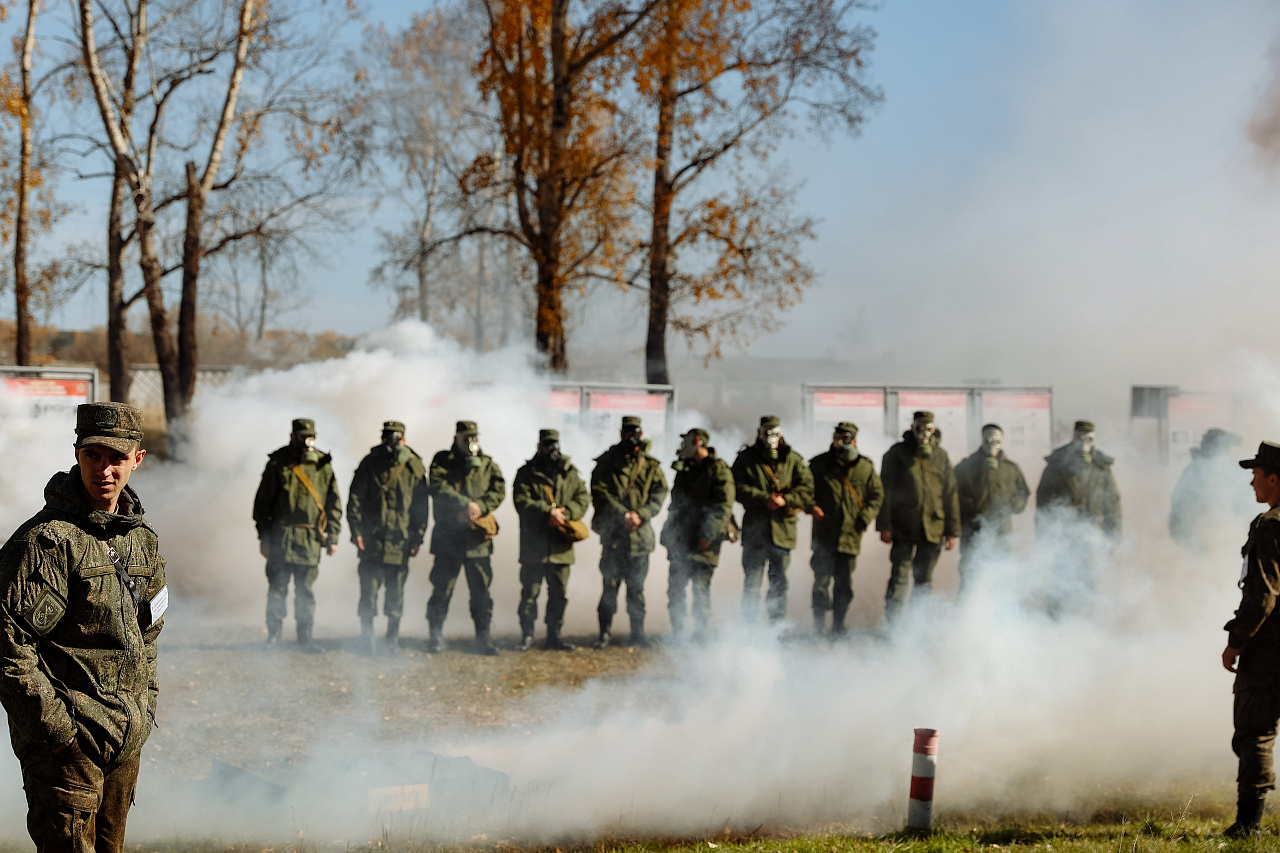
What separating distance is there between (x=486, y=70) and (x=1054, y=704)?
12642 millimetres

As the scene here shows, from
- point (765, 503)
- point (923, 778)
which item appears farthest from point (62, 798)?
point (765, 503)

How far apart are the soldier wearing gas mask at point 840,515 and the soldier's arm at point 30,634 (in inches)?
284

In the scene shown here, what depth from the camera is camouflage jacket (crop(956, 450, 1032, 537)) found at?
1008cm

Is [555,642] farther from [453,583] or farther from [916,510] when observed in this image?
[916,510]

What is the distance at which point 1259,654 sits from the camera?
498 centimetres

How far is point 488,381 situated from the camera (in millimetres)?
11938

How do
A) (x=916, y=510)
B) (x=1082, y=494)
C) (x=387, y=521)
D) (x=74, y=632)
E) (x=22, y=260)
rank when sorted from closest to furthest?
(x=74, y=632) → (x=387, y=521) → (x=916, y=510) → (x=1082, y=494) → (x=22, y=260)

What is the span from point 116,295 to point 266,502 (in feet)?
29.4

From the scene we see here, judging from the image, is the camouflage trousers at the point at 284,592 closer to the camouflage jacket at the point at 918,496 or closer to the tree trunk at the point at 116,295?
the camouflage jacket at the point at 918,496


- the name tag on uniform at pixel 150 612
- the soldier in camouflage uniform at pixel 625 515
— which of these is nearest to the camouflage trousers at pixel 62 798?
the name tag on uniform at pixel 150 612

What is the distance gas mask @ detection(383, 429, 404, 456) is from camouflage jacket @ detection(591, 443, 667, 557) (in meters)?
1.78

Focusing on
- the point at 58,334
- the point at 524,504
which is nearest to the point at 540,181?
the point at 524,504

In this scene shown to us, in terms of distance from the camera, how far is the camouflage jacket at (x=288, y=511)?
8617 millimetres

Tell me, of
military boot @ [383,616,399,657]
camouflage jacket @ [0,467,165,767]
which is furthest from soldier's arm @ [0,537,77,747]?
military boot @ [383,616,399,657]
